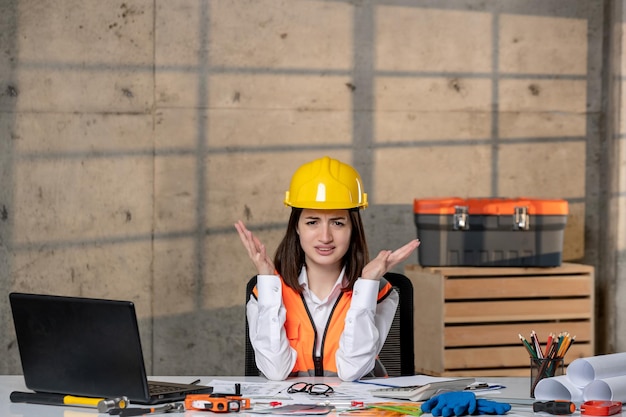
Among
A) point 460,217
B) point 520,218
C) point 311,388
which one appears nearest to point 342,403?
point 311,388

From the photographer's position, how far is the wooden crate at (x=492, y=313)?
5102mm

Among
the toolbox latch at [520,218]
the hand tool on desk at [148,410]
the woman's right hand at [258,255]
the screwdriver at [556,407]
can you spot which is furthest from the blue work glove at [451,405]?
the toolbox latch at [520,218]

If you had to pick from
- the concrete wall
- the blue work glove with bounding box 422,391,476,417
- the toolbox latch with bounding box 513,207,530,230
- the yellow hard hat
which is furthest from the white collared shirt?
the concrete wall

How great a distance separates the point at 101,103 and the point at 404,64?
181 centimetres

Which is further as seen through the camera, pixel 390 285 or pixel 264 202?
pixel 264 202

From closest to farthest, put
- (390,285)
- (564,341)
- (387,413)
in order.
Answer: (387,413) < (564,341) < (390,285)

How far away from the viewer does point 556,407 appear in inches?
90.7

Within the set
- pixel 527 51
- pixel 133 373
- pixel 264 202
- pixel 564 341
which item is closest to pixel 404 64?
pixel 527 51

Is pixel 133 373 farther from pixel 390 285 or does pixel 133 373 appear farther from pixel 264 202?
pixel 264 202

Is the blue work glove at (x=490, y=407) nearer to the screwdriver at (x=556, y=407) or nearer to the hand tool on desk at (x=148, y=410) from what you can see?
the screwdriver at (x=556, y=407)

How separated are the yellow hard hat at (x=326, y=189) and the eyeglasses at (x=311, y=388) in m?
0.66

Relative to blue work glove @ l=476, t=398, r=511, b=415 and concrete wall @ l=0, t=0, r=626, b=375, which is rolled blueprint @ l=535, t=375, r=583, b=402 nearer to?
blue work glove @ l=476, t=398, r=511, b=415

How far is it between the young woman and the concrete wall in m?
2.45

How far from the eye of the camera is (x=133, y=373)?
7.57 ft
